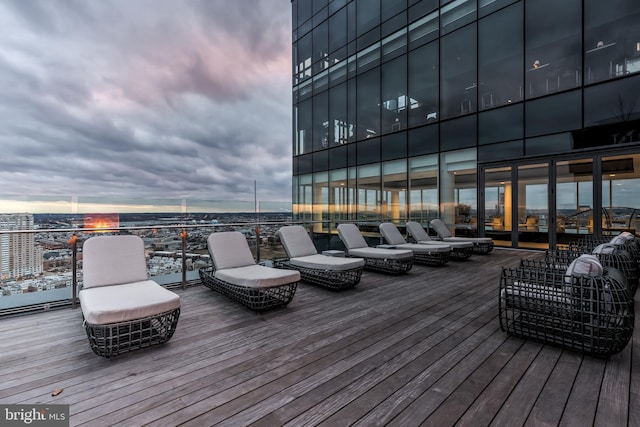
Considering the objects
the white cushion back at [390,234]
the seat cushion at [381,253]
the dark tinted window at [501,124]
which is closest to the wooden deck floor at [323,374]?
the seat cushion at [381,253]

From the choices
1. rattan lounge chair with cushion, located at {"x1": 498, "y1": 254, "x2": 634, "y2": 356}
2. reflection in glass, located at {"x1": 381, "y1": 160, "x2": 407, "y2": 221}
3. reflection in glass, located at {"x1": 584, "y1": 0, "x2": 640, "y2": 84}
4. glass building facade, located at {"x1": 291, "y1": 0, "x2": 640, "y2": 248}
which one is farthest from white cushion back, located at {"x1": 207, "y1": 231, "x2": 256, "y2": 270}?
reflection in glass, located at {"x1": 584, "y1": 0, "x2": 640, "y2": 84}

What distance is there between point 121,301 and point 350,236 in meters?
4.67

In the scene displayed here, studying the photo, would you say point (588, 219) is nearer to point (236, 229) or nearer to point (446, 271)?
point (446, 271)

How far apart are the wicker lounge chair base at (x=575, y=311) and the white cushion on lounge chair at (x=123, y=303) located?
133 inches

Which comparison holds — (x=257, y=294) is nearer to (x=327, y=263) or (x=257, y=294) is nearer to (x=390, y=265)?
(x=327, y=263)

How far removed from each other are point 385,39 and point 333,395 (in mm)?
13763

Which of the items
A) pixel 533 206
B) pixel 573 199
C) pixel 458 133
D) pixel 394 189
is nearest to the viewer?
pixel 573 199

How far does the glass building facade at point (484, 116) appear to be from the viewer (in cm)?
760

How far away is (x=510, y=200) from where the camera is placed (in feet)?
30.6

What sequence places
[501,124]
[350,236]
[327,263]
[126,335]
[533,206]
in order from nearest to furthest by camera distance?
1. [126,335]
2. [327,263]
3. [350,236]
4. [533,206]
5. [501,124]

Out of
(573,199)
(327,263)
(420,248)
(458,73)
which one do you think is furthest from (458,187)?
(327,263)

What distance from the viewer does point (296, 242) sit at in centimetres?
560

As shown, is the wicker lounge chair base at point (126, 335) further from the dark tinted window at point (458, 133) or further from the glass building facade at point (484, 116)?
the dark tinted window at point (458, 133)

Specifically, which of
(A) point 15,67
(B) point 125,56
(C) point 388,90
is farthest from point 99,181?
(C) point 388,90
